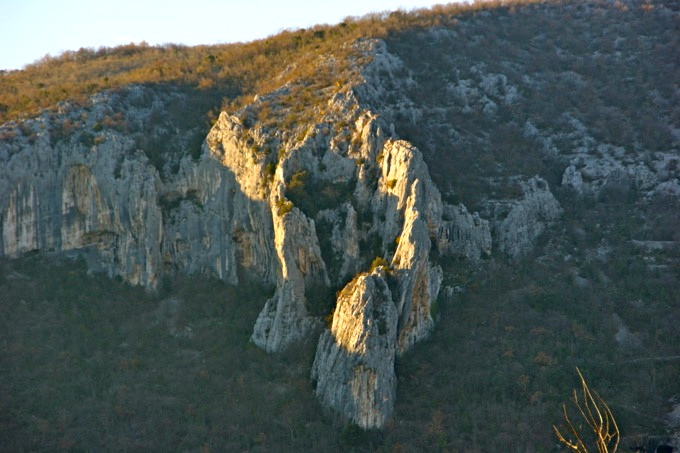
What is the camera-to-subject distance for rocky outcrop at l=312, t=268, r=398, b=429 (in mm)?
58344

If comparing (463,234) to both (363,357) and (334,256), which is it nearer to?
(334,256)

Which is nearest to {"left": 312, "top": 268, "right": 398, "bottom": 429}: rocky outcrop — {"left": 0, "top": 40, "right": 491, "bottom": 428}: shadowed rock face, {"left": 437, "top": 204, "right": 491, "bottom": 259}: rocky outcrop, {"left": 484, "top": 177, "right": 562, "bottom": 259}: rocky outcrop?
{"left": 0, "top": 40, "right": 491, "bottom": 428}: shadowed rock face

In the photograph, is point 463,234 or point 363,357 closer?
point 363,357

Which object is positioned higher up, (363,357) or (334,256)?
(334,256)

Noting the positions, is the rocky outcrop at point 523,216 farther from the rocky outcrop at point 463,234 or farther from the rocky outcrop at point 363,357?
the rocky outcrop at point 363,357

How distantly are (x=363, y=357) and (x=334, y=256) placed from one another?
394 inches

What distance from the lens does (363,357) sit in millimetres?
58469

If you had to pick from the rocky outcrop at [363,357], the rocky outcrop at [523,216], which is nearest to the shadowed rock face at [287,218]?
the rocky outcrop at [363,357]

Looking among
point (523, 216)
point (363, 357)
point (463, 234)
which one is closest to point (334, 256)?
point (463, 234)

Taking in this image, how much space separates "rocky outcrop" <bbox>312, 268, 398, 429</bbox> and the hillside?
0.16 meters

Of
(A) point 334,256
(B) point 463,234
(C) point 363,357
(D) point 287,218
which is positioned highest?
A: (D) point 287,218

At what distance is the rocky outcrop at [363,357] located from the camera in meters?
58.3

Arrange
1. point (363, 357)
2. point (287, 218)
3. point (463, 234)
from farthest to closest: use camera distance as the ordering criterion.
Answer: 1. point (463, 234)
2. point (287, 218)
3. point (363, 357)

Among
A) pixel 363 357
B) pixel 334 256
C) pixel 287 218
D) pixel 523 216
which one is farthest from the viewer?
pixel 523 216
